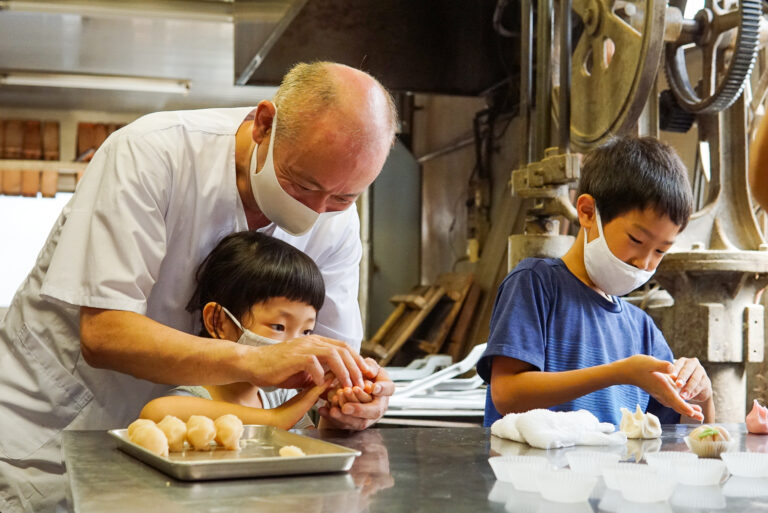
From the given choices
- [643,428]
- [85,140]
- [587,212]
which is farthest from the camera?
[85,140]

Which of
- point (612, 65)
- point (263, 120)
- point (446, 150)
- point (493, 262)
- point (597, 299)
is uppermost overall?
point (612, 65)

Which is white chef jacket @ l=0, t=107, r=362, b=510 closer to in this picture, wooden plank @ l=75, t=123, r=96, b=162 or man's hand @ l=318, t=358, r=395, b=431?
man's hand @ l=318, t=358, r=395, b=431

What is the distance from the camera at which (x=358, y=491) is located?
94cm

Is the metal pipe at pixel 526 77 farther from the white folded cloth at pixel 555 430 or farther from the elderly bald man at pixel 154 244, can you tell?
the white folded cloth at pixel 555 430

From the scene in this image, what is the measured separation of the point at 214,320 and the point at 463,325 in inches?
138

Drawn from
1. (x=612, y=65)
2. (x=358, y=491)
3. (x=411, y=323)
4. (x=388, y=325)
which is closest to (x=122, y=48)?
(x=388, y=325)

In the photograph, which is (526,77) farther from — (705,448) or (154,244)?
(705,448)

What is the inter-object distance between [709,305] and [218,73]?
20.6 ft

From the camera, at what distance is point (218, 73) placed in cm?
797

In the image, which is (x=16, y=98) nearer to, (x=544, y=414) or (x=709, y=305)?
(x=709, y=305)

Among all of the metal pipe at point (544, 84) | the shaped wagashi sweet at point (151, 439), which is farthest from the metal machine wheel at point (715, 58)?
the shaped wagashi sweet at point (151, 439)

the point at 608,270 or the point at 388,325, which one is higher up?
the point at 608,270

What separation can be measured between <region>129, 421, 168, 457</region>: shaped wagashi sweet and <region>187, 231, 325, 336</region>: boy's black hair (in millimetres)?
559

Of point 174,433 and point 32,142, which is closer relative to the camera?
point 174,433
